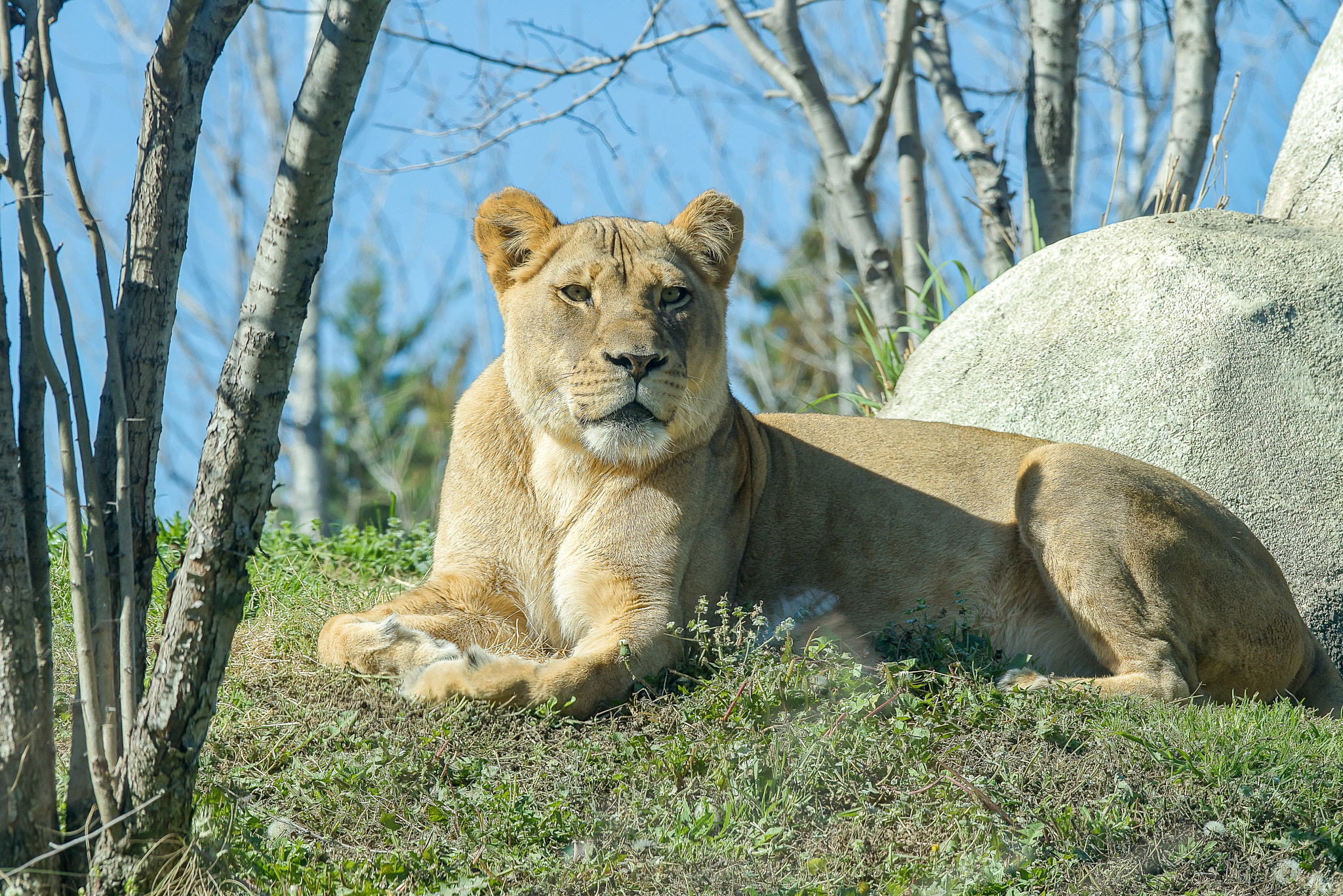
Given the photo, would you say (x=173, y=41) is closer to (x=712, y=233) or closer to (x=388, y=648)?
(x=388, y=648)

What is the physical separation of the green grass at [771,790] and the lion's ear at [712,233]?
1433 mm

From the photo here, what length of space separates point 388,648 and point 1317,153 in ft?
18.5

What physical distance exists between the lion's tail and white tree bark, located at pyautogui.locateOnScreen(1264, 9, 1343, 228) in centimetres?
263

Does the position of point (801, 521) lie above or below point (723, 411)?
below

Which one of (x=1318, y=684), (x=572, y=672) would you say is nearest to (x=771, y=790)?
(x=572, y=672)

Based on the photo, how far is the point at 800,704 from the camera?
358 cm

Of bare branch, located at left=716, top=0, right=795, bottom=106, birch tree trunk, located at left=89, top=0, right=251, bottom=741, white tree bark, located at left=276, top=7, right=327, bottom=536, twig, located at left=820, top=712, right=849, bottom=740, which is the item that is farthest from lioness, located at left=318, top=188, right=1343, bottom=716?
white tree bark, located at left=276, top=7, right=327, bottom=536

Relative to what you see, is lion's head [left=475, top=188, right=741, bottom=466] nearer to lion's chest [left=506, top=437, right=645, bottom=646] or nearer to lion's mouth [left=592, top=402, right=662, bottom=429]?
lion's mouth [left=592, top=402, right=662, bottom=429]

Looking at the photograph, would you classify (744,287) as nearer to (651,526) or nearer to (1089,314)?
(1089,314)

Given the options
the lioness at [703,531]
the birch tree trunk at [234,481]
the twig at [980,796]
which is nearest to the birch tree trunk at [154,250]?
the birch tree trunk at [234,481]

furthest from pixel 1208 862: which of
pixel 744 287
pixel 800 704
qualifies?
pixel 744 287

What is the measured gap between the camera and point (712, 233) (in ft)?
14.9

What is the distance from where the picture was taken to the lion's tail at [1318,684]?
4.66 metres

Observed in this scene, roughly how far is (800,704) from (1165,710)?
1.22 m
